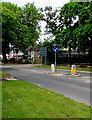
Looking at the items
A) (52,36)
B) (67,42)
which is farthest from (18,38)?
(67,42)

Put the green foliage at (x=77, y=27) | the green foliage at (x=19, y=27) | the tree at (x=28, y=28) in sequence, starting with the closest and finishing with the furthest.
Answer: the green foliage at (x=77, y=27) < the green foliage at (x=19, y=27) < the tree at (x=28, y=28)

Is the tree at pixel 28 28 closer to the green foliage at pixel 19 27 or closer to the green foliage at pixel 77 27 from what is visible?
the green foliage at pixel 19 27

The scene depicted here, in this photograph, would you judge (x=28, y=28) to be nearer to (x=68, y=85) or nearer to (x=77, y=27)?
(x=77, y=27)

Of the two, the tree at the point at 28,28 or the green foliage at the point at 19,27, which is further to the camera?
the tree at the point at 28,28

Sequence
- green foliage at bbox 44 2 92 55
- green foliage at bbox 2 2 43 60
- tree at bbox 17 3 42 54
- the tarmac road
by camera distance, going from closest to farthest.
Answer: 1. the tarmac road
2. green foliage at bbox 44 2 92 55
3. green foliage at bbox 2 2 43 60
4. tree at bbox 17 3 42 54

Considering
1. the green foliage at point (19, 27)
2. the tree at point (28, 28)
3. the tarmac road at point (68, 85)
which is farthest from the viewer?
the tree at point (28, 28)

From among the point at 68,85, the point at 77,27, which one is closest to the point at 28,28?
the point at 77,27

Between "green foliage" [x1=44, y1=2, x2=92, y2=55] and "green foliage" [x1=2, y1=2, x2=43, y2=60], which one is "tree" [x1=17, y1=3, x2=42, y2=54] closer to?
"green foliage" [x1=2, y1=2, x2=43, y2=60]

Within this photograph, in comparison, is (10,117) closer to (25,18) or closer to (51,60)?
(51,60)

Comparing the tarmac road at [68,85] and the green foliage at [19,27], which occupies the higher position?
the green foliage at [19,27]

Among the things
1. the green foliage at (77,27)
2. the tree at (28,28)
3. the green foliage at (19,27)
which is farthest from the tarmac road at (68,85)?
the tree at (28,28)

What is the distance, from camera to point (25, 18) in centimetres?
5419

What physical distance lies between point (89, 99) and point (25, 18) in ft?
158

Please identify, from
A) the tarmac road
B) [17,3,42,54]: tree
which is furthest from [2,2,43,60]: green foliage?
the tarmac road
